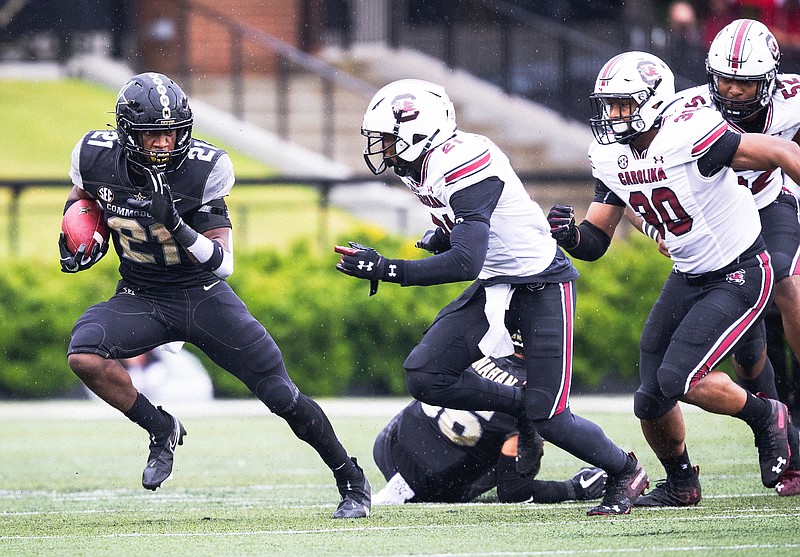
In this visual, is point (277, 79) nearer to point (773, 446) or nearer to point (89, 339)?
point (89, 339)

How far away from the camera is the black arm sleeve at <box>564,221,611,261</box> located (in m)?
5.47

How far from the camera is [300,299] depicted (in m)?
10.4

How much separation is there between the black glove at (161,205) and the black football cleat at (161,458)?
868 millimetres

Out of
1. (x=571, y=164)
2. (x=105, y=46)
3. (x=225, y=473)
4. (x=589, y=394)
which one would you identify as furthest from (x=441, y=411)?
(x=105, y=46)

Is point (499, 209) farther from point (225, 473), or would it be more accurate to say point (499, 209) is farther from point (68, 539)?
point (225, 473)

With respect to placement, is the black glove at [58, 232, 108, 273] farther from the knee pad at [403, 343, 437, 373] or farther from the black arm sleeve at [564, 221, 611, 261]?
the black arm sleeve at [564, 221, 611, 261]

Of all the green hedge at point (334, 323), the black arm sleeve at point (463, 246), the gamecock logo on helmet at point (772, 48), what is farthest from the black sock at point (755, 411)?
the green hedge at point (334, 323)

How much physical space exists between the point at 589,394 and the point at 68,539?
616 cm

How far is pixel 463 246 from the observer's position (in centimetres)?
488

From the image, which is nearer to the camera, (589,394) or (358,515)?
(358,515)

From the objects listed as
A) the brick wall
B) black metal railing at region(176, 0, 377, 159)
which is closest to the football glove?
black metal railing at region(176, 0, 377, 159)

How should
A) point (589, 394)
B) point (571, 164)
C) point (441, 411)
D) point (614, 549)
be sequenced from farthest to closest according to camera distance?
point (571, 164)
point (589, 394)
point (441, 411)
point (614, 549)

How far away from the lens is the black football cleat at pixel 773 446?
5.39m

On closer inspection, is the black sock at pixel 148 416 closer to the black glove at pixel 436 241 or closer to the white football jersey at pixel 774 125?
the black glove at pixel 436 241
